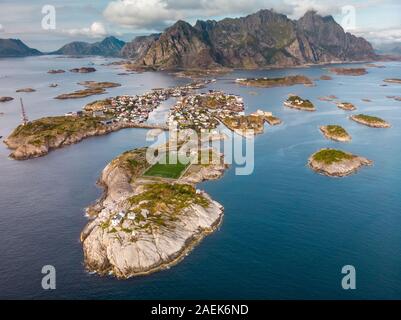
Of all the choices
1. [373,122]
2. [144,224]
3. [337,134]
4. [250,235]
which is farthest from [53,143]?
[373,122]

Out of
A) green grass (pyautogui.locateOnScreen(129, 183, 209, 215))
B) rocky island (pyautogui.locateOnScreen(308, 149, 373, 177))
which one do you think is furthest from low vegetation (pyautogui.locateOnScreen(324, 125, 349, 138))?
green grass (pyautogui.locateOnScreen(129, 183, 209, 215))

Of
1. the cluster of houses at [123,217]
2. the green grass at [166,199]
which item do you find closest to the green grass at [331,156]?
the green grass at [166,199]

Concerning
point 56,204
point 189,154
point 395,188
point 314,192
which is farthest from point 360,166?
point 56,204

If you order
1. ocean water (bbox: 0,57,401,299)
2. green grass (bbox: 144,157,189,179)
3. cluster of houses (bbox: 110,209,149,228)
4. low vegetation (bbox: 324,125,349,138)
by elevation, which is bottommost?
ocean water (bbox: 0,57,401,299)

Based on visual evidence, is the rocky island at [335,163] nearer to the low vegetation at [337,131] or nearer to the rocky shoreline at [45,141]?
the low vegetation at [337,131]

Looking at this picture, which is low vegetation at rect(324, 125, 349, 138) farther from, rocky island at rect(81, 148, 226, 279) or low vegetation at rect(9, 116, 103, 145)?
low vegetation at rect(9, 116, 103, 145)

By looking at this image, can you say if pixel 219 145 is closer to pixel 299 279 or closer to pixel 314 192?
pixel 314 192
